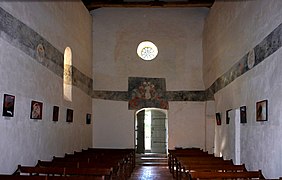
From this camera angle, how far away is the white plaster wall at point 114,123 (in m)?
18.6

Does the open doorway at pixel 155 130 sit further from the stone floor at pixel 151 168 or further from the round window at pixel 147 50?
the round window at pixel 147 50

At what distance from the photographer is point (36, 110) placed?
9453mm

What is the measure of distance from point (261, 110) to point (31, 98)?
5.71 metres

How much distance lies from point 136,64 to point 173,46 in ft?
7.18

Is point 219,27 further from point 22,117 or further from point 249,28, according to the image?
point 22,117

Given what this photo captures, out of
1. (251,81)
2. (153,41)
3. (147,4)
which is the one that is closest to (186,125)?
(153,41)

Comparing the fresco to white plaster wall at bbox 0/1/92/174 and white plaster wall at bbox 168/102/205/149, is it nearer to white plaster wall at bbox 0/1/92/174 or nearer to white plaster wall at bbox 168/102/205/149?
white plaster wall at bbox 168/102/205/149

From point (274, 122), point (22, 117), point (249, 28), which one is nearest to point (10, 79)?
point (22, 117)

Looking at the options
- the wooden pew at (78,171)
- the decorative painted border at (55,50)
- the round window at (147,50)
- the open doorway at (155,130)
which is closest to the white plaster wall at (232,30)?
the decorative painted border at (55,50)

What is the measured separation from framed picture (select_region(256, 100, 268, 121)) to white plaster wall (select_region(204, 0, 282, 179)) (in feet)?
0.43

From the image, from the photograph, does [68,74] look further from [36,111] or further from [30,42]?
[30,42]

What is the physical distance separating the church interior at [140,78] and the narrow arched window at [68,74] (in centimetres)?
Answer: 4

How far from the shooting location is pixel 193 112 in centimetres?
1888

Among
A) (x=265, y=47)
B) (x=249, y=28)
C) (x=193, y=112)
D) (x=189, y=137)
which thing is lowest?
(x=189, y=137)
